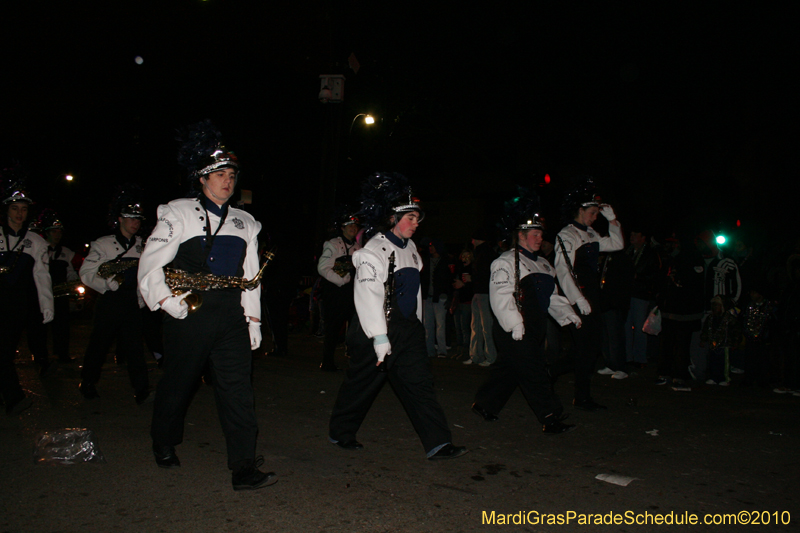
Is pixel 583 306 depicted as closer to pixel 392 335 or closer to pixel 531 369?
pixel 531 369

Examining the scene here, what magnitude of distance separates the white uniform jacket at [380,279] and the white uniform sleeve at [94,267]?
3283 mm

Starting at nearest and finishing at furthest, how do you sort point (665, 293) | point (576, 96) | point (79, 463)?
point (79, 463) → point (665, 293) → point (576, 96)

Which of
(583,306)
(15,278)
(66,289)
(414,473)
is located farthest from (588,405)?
(66,289)

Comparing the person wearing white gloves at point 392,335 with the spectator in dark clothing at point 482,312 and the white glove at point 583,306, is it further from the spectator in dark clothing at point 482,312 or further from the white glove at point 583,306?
the spectator in dark clothing at point 482,312

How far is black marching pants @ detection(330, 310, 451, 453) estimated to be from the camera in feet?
15.1

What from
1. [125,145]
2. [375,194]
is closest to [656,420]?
[375,194]

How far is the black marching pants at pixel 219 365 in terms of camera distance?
158 inches

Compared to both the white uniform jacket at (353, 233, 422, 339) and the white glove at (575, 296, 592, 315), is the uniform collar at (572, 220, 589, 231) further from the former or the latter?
the white uniform jacket at (353, 233, 422, 339)

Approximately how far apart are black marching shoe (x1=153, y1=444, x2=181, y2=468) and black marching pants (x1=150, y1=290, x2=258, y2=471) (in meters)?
0.21

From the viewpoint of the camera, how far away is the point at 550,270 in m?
5.84

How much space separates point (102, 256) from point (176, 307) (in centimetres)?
325

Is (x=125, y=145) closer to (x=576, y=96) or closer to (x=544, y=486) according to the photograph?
(x=576, y=96)

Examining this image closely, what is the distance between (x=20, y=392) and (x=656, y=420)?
612cm

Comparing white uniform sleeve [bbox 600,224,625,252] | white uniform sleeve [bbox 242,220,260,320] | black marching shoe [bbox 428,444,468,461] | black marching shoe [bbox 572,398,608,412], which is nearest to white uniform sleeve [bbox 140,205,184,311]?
white uniform sleeve [bbox 242,220,260,320]
